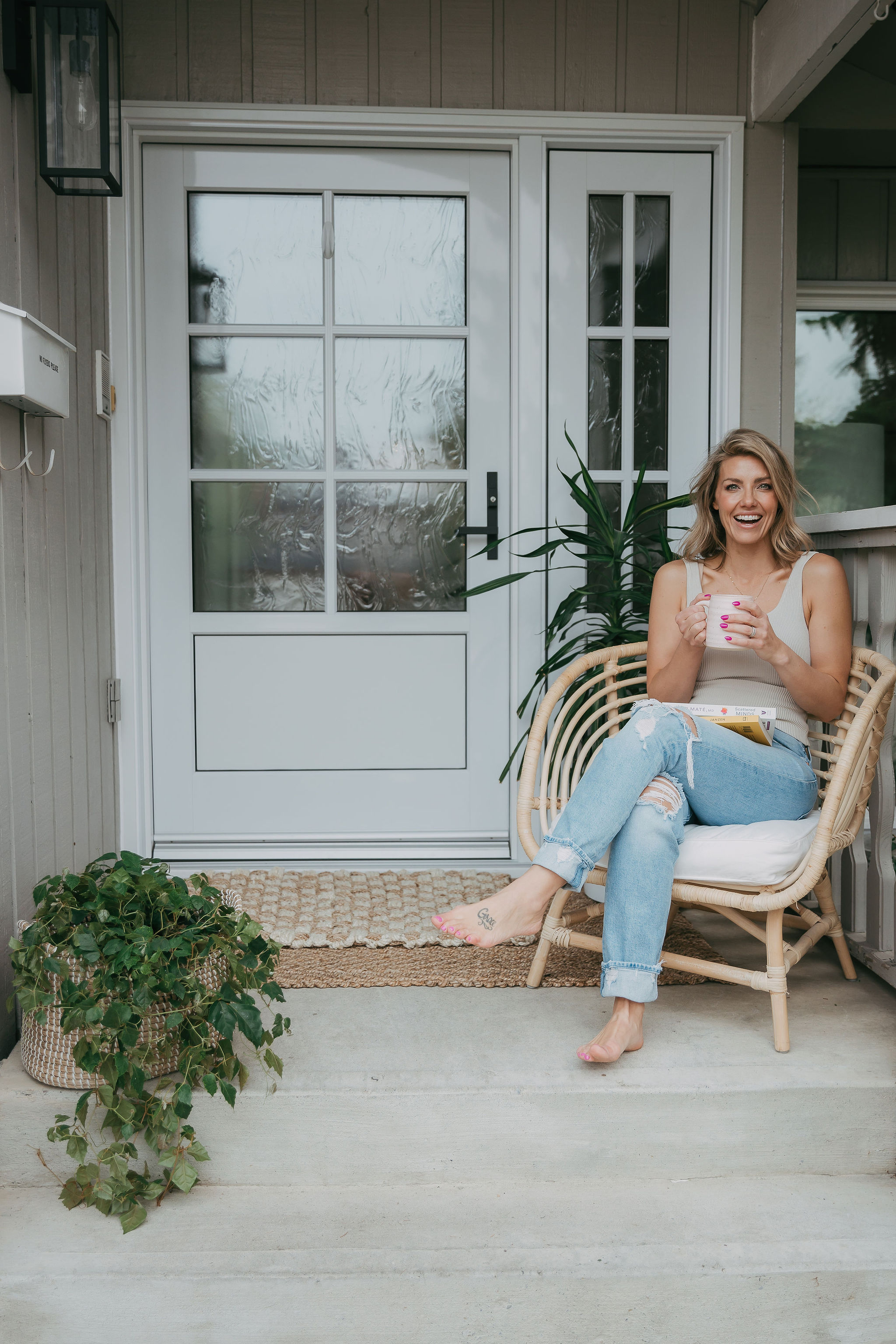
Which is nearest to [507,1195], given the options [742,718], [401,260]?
[742,718]

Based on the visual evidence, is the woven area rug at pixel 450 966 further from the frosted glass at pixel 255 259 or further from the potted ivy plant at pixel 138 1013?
the frosted glass at pixel 255 259

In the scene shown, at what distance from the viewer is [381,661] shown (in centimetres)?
280

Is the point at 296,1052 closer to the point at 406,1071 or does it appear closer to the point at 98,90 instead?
the point at 406,1071

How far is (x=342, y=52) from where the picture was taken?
8.46 ft

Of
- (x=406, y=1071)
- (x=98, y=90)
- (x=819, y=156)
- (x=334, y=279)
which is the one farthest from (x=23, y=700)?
(x=819, y=156)

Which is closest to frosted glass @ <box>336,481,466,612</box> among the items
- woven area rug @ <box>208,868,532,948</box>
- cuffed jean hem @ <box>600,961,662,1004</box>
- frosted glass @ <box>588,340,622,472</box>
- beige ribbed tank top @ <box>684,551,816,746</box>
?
frosted glass @ <box>588,340,622,472</box>

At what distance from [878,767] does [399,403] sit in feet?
5.15

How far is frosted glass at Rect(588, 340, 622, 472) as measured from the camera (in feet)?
9.03

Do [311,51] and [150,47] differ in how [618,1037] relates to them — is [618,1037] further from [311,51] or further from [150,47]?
[150,47]

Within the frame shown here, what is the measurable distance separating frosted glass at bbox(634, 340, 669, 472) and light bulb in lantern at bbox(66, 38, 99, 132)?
1.47 m

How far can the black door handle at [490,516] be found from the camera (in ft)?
9.02

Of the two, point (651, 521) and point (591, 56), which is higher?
point (591, 56)

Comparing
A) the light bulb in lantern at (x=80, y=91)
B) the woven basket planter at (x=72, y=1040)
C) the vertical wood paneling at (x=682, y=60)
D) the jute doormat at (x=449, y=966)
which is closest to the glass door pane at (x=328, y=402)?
the vertical wood paneling at (x=682, y=60)

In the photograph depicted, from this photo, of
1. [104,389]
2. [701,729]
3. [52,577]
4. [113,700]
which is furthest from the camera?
[113,700]
